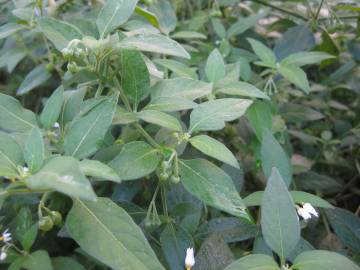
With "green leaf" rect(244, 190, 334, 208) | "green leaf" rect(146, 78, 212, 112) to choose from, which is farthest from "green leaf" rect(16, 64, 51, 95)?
"green leaf" rect(244, 190, 334, 208)

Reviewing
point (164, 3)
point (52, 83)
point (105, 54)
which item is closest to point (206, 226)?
point (105, 54)

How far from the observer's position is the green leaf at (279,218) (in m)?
0.64

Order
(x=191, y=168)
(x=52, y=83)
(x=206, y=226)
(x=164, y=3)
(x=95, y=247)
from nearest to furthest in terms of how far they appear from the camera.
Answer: (x=95, y=247) → (x=191, y=168) → (x=206, y=226) → (x=164, y=3) → (x=52, y=83)

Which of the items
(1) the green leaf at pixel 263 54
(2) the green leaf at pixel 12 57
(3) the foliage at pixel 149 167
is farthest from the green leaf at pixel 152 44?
(2) the green leaf at pixel 12 57

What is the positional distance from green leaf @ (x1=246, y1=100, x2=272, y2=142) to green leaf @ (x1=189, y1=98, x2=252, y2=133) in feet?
0.81

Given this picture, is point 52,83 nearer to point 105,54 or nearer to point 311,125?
point 105,54

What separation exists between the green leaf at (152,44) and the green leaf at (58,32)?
0.40ft

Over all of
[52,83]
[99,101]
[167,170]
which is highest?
[99,101]

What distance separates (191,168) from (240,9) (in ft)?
3.95

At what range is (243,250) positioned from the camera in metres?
0.93

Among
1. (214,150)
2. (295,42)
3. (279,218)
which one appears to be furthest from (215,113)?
(295,42)

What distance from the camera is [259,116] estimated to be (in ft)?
3.27

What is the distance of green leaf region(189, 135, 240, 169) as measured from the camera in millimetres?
664

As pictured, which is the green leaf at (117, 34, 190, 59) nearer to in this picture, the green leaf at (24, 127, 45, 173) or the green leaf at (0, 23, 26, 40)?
the green leaf at (24, 127, 45, 173)
